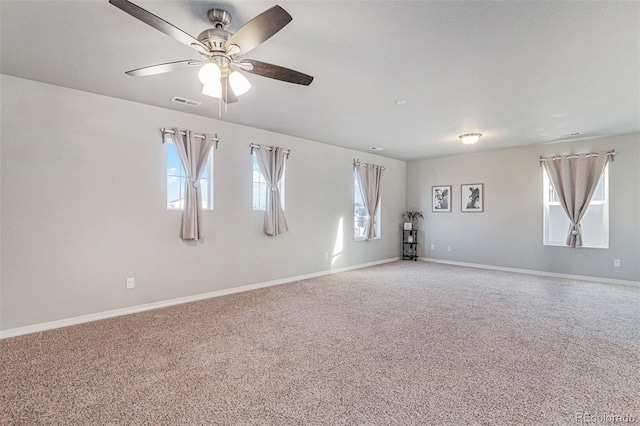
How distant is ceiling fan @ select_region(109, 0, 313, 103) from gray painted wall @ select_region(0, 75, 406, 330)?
1721 millimetres

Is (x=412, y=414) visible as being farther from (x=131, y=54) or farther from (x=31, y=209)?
(x=31, y=209)

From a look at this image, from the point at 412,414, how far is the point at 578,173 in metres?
5.79

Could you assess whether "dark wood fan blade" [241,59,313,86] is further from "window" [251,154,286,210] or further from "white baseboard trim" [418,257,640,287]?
"white baseboard trim" [418,257,640,287]

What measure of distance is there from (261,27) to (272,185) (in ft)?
11.3

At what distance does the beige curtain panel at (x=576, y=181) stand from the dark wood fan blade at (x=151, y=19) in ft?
21.0

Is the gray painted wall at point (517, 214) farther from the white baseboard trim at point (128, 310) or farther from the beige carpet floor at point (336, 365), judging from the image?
the white baseboard trim at point (128, 310)

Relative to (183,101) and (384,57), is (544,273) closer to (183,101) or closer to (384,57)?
(384,57)

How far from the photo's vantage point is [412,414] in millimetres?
1938

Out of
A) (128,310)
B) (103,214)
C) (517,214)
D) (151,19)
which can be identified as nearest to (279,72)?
(151,19)

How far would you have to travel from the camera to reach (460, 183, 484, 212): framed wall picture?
273 inches

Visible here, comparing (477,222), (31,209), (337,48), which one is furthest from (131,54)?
(477,222)

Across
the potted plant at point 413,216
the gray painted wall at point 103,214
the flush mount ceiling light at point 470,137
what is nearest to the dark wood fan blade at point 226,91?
the gray painted wall at point 103,214

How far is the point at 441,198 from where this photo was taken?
7594 millimetres

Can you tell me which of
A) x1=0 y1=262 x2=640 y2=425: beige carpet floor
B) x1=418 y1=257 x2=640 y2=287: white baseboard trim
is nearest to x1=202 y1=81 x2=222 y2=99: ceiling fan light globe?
x1=0 y1=262 x2=640 y2=425: beige carpet floor
